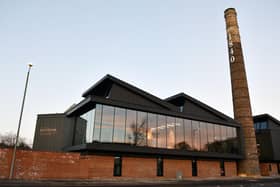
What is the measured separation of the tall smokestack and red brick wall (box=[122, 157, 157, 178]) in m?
17.3

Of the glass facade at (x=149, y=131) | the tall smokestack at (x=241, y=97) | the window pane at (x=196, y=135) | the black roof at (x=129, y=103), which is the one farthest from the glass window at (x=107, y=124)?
the tall smokestack at (x=241, y=97)

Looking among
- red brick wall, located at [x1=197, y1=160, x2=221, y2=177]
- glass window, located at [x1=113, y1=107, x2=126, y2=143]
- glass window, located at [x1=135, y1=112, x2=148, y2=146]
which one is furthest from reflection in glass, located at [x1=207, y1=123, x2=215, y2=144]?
glass window, located at [x1=113, y1=107, x2=126, y2=143]

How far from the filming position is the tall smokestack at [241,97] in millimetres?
33188

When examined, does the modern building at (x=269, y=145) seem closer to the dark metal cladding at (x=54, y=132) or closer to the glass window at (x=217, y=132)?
the glass window at (x=217, y=132)

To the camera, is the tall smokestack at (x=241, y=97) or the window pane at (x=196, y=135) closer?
the window pane at (x=196, y=135)

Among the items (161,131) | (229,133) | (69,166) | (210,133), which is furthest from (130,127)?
(229,133)

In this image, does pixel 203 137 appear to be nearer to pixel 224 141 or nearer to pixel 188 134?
pixel 188 134

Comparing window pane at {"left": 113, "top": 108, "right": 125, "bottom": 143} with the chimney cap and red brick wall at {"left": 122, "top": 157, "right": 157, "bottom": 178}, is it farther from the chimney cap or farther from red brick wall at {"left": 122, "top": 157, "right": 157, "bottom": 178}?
the chimney cap

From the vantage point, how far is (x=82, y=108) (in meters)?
23.5

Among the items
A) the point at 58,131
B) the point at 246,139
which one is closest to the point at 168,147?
the point at 58,131

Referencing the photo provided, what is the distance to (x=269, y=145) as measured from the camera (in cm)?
4038

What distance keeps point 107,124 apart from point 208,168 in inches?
643

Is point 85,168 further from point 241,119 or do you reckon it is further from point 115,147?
point 241,119

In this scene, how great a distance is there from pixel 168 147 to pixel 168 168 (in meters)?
2.46
